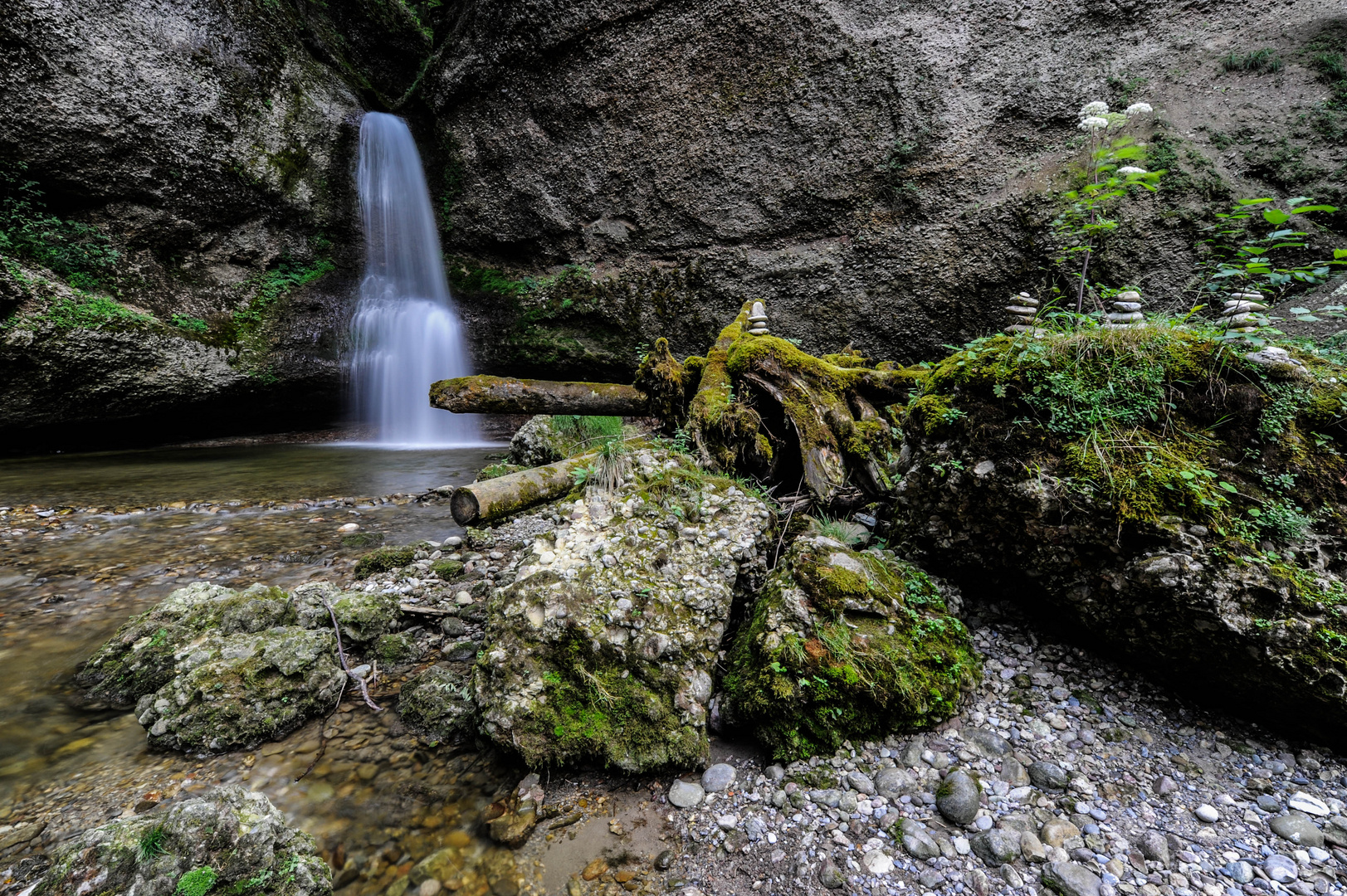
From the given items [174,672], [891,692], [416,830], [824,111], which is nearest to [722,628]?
[891,692]

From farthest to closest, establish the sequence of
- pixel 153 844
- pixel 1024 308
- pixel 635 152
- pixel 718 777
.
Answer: pixel 635 152
pixel 1024 308
pixel 718 777
pixel 153 844

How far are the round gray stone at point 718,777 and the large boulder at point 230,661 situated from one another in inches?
74.9

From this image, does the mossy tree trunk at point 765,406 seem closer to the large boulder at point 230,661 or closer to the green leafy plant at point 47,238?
the large boulder at point 230,661

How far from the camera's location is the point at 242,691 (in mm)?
2336

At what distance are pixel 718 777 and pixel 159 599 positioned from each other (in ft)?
13.6

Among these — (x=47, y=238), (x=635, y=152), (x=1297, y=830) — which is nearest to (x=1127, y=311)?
(x=1297, y=830)

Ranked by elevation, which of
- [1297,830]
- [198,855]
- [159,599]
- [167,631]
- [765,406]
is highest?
[765,406]

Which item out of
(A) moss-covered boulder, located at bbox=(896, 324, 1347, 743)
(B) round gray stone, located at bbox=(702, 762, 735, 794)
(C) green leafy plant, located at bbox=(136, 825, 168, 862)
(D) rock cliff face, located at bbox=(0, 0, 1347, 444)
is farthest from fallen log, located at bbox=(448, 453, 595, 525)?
(D) rock cliff face, located at bbox=(0, 0, 1347, 444)

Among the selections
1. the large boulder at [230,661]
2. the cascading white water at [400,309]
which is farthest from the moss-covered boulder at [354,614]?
the cascading white water at [400,309]

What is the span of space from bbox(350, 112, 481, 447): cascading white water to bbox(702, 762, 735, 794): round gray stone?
37.7 feet

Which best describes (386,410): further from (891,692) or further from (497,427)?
(891,692)

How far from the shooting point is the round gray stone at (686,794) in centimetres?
188

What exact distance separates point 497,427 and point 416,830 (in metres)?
12.1

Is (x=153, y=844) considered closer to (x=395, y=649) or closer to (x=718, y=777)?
(x=395, y=649)
